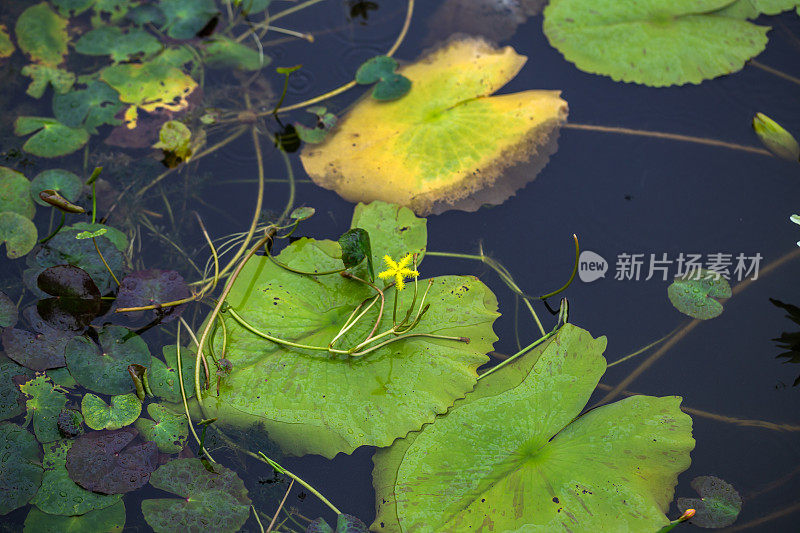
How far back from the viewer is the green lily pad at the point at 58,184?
236 centimetres

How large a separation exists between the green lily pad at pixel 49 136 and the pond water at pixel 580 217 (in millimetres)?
45

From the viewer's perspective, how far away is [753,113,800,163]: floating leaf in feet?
7.69

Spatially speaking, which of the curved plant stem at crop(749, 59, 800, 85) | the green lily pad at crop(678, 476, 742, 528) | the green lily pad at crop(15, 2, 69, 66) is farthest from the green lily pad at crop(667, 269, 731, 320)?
the green lily pad at crop(15, 2, 69, 66)

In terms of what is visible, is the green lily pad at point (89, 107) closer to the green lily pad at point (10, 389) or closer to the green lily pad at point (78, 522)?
the green lily pad at point (10, 389)

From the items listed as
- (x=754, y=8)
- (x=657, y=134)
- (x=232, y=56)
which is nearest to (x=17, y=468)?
(x=232, y=56)

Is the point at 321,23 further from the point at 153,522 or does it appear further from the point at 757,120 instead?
the point at 153,522

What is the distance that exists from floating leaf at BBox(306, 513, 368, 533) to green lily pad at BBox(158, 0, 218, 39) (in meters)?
2.41

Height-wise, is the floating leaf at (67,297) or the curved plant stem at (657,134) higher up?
the curved plant stem at (657,134)

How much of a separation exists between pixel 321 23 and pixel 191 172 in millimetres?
1076

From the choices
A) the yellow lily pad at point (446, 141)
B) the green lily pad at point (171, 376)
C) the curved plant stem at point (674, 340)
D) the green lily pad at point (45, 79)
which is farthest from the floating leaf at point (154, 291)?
the curved plant stem at point (674, 340)

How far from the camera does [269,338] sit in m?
1.93

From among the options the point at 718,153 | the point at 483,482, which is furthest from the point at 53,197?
the point at 718,153

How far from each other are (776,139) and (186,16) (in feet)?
9.33

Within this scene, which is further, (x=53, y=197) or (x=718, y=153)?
(x=718, y=153)
